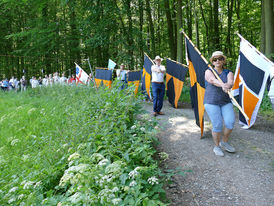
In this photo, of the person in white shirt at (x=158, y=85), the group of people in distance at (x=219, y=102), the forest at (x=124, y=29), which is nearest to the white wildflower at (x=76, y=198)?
the group of people in distance at (x=219, y=102)

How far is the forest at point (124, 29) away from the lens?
17672mm

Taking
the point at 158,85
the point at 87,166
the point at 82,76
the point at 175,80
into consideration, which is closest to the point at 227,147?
the point at 87,166

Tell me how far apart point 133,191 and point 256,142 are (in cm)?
386

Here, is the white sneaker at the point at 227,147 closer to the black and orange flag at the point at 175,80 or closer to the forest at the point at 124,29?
the black and orange flag at the point at 175,80

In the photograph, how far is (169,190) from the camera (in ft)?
10.6

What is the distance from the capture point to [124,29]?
745 inches

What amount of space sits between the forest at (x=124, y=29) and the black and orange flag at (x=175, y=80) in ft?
8.83

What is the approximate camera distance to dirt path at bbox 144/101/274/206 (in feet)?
9.98

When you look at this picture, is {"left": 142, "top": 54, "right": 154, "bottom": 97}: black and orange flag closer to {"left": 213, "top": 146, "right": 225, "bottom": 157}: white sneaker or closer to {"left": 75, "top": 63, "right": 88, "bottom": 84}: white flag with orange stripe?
{"left": 75, "top": 63, "right": 88, "bottom": 84}: white flag with orange stripe

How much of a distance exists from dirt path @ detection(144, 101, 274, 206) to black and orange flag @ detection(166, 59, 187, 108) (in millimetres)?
3353

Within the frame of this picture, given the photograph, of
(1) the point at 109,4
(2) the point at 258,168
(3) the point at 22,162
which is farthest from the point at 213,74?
(1) the point at 109,4

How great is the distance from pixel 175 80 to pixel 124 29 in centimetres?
1136

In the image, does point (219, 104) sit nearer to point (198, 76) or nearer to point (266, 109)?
point (198, 76)

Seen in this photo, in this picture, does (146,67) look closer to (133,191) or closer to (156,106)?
(156,106)
